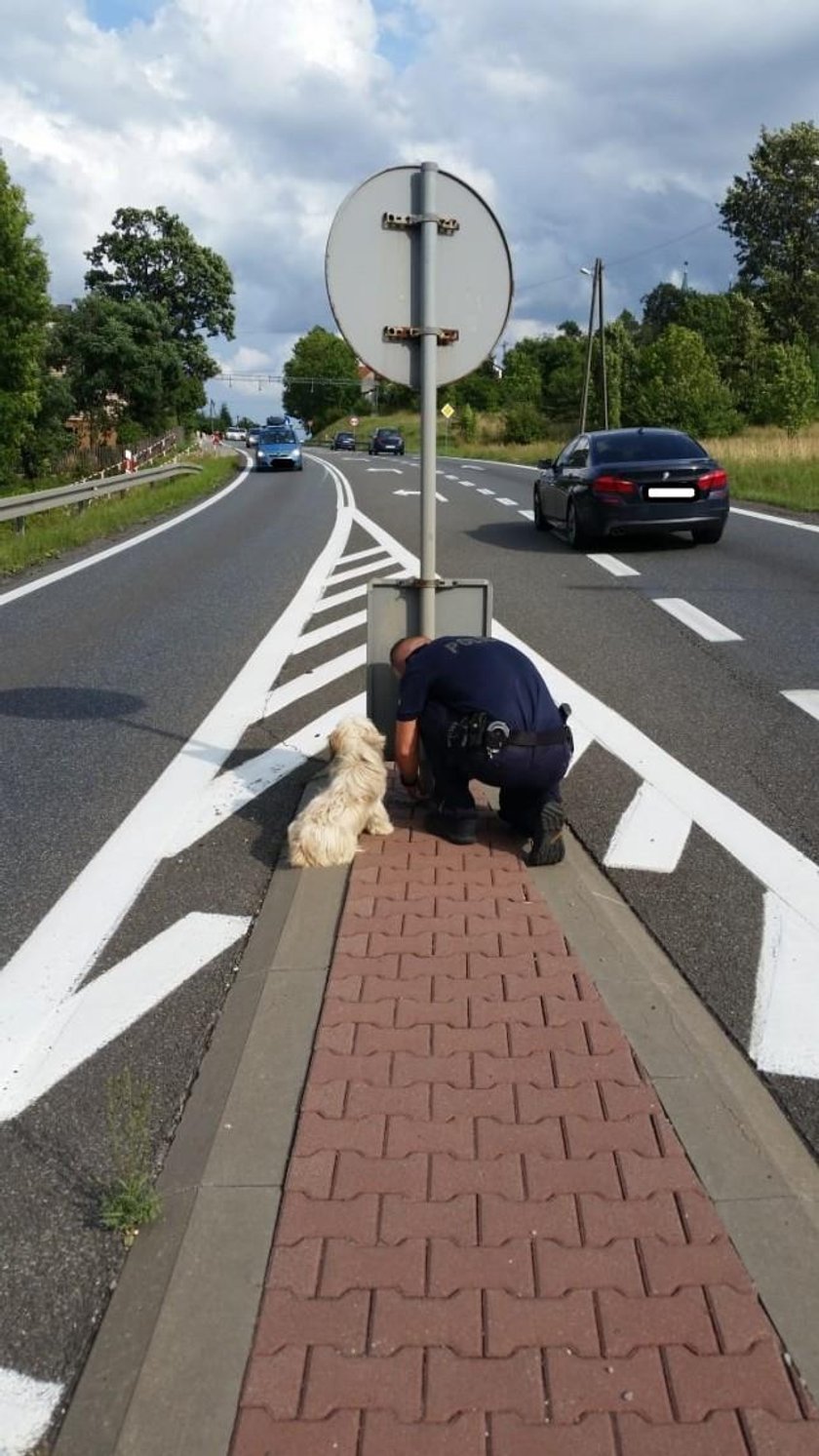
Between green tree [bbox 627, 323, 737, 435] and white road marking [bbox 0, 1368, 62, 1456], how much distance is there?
1940 inches

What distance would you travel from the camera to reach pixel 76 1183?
2.89m

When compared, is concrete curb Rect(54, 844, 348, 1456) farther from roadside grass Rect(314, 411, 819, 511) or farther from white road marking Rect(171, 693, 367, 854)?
roadside grass Rect(314, 411, 819, 511)

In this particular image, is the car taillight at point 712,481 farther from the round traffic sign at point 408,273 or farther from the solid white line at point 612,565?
the round traffic sign at point 408,273

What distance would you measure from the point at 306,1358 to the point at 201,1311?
9.8 inches

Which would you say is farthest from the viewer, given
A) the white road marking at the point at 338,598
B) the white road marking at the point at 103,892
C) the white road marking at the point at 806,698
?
the white road marking at the point at 338,598

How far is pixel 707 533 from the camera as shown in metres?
16.0

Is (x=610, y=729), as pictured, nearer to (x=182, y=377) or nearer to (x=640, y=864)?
(x=640, y=864)

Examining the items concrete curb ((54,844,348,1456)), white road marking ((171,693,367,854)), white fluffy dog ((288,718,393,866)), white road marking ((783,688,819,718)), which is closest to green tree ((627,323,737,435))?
white road marking ((783,688,819,718))

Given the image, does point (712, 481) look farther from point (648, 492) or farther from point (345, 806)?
point (345, 806)

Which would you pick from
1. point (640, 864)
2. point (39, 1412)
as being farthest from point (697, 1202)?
point (640, 864)

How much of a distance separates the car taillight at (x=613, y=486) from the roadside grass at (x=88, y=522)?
712cm

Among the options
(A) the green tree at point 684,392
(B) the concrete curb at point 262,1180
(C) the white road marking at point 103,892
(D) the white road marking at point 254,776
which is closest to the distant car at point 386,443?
(A) the green tree at point 684,392

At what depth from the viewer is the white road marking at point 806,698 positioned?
7.47 metres

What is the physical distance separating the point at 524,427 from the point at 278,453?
941 inches
